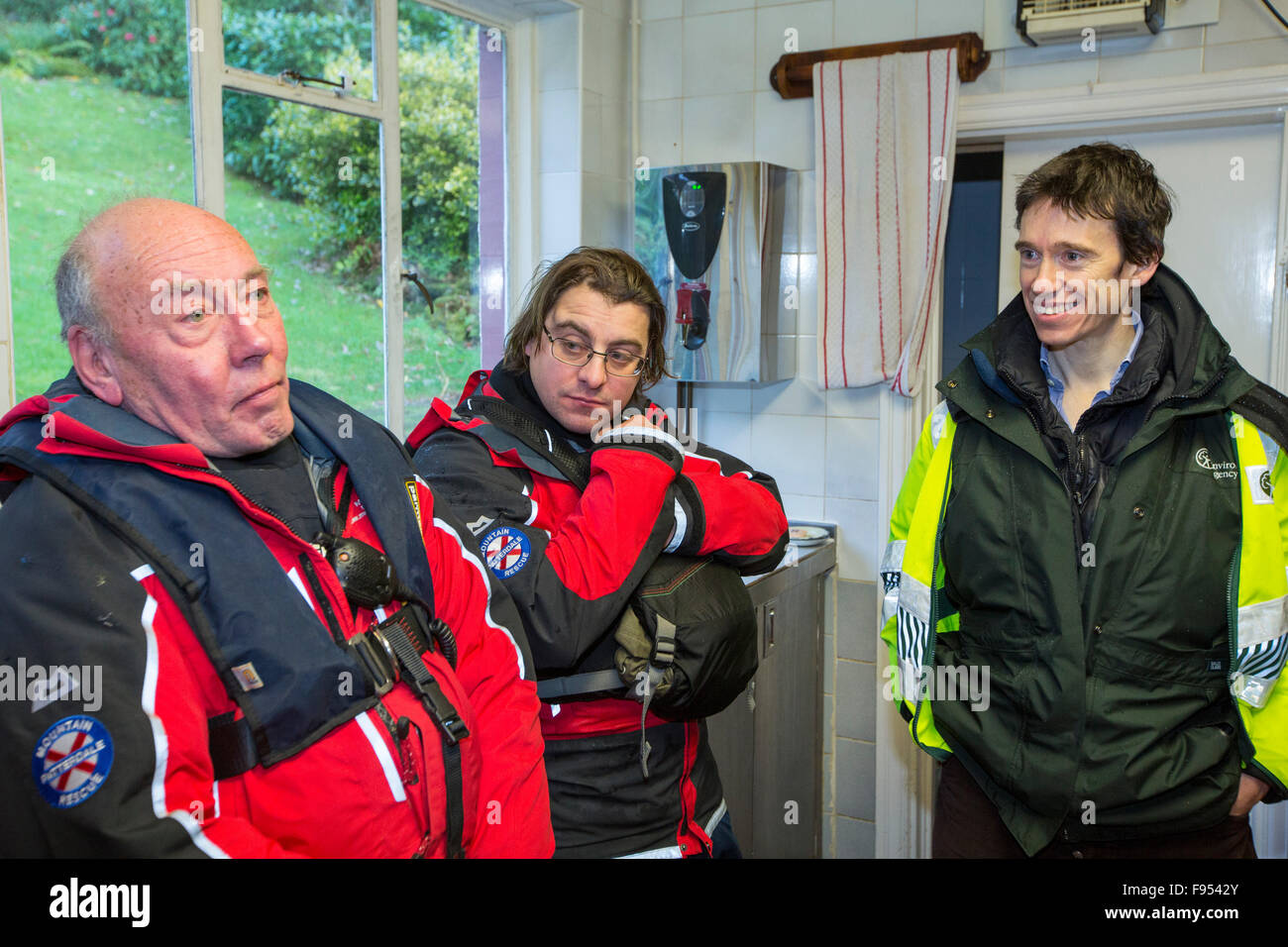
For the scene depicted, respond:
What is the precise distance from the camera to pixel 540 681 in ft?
4.21

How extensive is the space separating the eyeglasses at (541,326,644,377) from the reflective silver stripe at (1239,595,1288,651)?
891 millimetres

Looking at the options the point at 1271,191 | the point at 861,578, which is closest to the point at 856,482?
the point at 861,578

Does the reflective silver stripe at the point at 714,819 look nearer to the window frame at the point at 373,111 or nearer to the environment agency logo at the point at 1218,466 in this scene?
the environment agency logo at the point at 1218,466

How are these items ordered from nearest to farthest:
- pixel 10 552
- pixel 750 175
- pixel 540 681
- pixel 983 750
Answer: pixel 10 552
pixel 540 681
pixel 983 750
pixel 750 175

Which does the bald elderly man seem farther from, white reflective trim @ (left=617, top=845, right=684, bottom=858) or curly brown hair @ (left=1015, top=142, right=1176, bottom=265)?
curly brown hair @ (left=1015, top=142, right=1176, bottom=265)

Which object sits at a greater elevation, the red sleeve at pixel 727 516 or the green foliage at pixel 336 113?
the green foliage at pixel 336 113

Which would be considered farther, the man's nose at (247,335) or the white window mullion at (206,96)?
the white window mullion at (206,96)

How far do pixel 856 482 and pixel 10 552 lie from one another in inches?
91.7

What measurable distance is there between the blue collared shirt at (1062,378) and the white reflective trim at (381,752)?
106 cm

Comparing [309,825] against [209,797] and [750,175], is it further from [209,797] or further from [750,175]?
[750,175]

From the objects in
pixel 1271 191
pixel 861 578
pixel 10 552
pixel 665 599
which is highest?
pixel 1271 191

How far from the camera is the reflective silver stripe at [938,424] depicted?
156 centimetres

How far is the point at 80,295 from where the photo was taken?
95cm

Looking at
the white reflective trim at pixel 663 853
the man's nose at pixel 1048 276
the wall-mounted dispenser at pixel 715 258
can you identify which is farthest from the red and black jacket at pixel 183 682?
the wall-mounted dispenser at pixel 715 258
